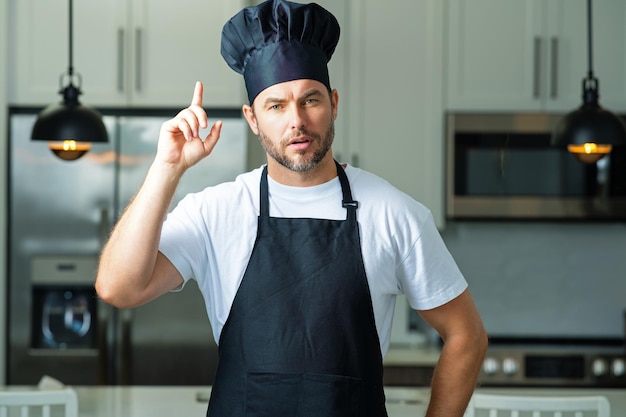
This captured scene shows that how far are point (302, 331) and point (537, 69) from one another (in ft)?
8.83

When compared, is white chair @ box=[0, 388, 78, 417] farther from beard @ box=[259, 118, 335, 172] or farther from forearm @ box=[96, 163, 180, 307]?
beard @ box=[259, 118, 335, 172]

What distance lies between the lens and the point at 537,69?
4.01 metres

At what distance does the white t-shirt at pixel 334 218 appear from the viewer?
1.66 m

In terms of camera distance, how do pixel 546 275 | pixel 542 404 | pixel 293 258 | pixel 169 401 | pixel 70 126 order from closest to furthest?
pixel 293 258, pixel 542 404, pixel 70 126, pixel 169 401, pixel 546 275

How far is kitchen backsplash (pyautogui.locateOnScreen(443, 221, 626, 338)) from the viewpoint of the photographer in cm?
435

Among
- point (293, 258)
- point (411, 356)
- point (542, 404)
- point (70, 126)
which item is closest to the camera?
point (293, 258)

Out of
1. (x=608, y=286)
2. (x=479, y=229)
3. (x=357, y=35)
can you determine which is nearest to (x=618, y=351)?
(x=608, y=286)

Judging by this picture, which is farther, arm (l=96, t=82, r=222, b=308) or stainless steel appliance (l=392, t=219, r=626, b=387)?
stainless steel appliance (l=392, t=219, r=626, b=387)

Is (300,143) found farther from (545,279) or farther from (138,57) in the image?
(545,279)

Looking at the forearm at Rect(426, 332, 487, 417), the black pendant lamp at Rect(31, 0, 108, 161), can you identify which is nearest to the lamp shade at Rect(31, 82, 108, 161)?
the black pendant lamp at Rect(31, 0, 108, 161)

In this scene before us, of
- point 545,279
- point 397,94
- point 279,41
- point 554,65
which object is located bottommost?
point 545,279

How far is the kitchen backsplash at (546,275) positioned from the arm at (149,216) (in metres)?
2.93

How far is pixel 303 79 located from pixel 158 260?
40 centimetres

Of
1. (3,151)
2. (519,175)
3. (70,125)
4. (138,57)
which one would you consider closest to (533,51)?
(519,175)
